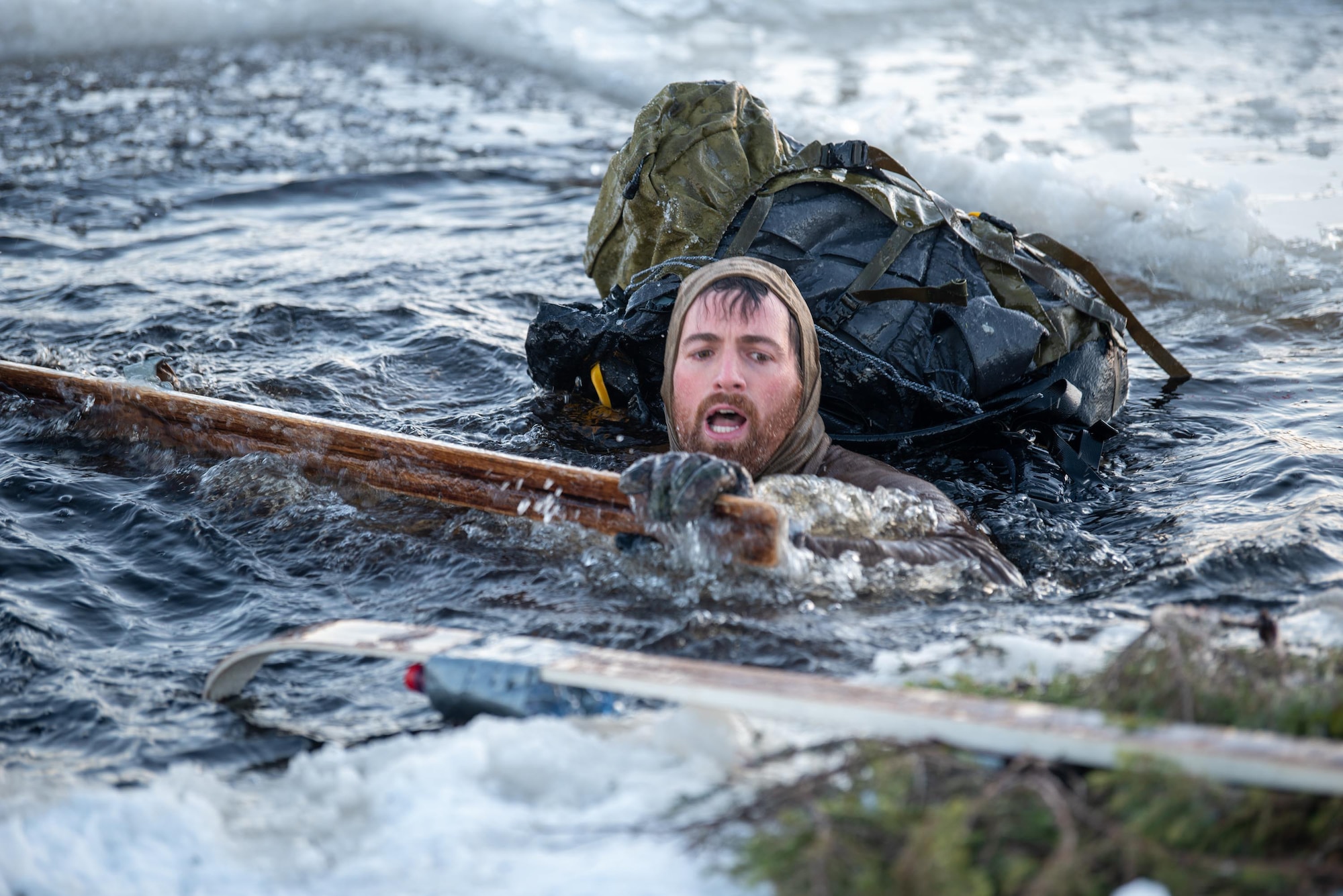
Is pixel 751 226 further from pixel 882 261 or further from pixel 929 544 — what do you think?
pixel 929 544

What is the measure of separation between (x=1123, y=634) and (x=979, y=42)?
1467 cm

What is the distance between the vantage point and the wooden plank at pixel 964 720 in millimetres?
1911

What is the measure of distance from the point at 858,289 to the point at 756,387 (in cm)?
84

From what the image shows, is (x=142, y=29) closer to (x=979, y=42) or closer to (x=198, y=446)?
(x=979, y=42)

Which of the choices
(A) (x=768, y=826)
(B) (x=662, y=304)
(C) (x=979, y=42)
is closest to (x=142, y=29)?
(C) (x=979, y=42)

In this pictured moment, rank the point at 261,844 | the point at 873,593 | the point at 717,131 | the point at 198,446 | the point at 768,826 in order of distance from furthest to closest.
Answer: the point at 717,131 → the point at 198,446 → the point at 873,593 → the point at 261,844 → the point at 768,826

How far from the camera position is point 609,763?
99.9 inches

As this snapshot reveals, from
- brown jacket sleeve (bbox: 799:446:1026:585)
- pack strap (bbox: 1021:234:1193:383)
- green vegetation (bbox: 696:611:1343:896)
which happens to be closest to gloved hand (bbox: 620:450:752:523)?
brown jacket sleeve (bbox: 799:446:1026:585)

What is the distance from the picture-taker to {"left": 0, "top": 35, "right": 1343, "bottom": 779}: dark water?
3482mm

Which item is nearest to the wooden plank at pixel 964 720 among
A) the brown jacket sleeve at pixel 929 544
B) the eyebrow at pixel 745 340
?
the brown jacket sleeve at pixel 929 544

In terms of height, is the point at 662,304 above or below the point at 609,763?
above

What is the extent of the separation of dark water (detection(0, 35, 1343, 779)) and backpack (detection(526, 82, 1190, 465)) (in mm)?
450

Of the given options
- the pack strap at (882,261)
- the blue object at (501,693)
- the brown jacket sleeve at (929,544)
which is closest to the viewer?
the blue object at (501,693)

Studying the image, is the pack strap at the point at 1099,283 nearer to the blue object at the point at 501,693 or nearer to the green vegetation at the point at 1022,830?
the green vegetation at the point at 1022,830
